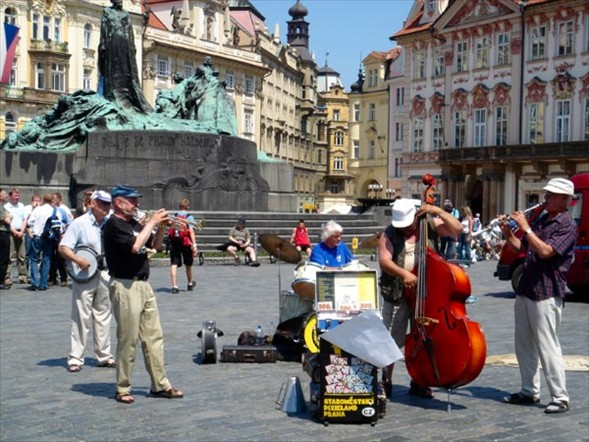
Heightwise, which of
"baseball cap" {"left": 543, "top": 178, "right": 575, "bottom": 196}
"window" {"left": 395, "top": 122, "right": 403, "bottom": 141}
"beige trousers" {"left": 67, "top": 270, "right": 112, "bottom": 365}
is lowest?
"beige trousers" {"left": 67, "top": 270, "right": 112, "bottom": 365}

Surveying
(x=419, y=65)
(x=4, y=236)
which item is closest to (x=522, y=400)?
(x=4, y=236)

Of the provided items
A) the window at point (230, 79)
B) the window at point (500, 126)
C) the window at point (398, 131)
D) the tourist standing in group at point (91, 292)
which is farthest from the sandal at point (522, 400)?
the window at point (230, 79)

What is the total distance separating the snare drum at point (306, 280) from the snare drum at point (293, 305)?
335 mm

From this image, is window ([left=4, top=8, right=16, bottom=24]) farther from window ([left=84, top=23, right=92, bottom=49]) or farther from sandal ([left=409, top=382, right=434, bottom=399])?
sandal ([left=409, top=382, right=434, bottom=399])

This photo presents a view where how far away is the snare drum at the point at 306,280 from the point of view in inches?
332

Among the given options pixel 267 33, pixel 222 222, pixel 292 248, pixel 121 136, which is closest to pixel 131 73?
pixel 121 136

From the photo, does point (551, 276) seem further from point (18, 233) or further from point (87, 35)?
point (87, 35)

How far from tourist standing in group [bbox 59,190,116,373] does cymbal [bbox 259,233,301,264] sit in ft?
5.27

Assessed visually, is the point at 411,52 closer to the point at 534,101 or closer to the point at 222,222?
the point at 534,101

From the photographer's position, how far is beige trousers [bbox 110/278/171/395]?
7.54m

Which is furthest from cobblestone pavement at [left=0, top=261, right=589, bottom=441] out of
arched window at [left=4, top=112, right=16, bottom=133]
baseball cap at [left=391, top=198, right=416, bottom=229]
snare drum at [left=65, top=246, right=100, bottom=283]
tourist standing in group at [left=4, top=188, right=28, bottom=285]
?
arched window at [left=4, top=112, right=16, bottom=133]

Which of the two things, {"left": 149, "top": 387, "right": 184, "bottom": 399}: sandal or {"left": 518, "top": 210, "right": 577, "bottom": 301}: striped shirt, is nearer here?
{"left": 518, "top": 210, "right": 577, "bottom": 301}: striped shirt

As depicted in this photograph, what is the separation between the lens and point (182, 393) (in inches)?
308

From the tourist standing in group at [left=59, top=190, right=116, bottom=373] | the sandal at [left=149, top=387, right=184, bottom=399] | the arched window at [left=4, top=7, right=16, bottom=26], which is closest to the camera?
the sandal at [left=149, top=387, right=184, bottom=399]
